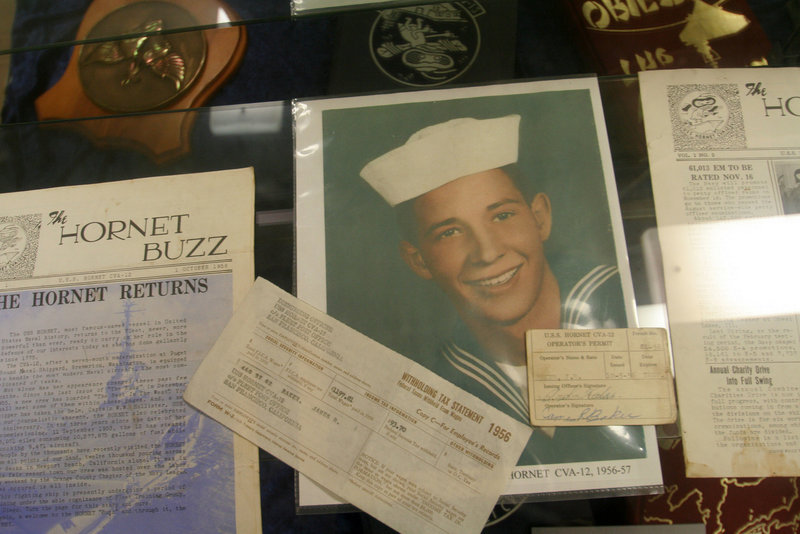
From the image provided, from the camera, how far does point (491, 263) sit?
1.50ft

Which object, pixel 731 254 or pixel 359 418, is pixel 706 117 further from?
pixel 359 418

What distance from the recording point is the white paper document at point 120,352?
441mm

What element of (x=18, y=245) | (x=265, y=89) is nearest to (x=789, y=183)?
(x=265, y=89)

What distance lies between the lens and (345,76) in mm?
599

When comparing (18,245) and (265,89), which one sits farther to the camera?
(265,89)

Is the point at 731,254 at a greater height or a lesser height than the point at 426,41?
lesser

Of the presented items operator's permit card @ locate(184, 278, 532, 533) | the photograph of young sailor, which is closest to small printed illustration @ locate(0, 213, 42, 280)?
operator's permit card @ locate(184, 278, 532, 533)

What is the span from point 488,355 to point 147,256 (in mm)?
297

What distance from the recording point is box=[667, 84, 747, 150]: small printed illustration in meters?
0.48

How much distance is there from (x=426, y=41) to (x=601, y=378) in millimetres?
408

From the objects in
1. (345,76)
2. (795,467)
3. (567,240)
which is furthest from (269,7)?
(795,467)

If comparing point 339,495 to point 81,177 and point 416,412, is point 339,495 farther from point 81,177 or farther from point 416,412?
point 81,177

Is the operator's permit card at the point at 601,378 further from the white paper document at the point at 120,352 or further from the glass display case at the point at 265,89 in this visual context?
the white paper document at the point at 120,352

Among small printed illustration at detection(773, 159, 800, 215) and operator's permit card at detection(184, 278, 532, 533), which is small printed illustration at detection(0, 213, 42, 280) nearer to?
operator's permit card at detection(184, 278, 532, 533)
